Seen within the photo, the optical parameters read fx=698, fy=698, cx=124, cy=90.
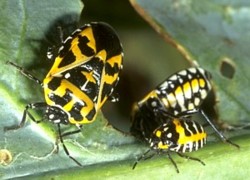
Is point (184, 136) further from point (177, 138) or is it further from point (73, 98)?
point (73, 98)

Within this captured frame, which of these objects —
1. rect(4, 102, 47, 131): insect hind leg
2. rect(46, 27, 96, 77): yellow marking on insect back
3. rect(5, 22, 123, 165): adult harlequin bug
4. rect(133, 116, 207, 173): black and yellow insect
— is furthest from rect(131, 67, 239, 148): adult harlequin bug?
rect(4, 102, 47, 131): insect hind leg

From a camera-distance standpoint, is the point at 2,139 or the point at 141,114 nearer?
the point at 2,139

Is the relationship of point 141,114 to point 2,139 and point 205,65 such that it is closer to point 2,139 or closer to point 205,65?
point 205,65

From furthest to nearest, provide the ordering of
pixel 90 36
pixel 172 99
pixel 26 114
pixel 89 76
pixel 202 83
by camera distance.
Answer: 1. pixel 172 99
2. pixel 202 83
3. pixel 90 36
4. pixel 89 76
5. pixel 26 114

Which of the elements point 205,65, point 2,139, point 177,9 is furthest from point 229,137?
point 2,139

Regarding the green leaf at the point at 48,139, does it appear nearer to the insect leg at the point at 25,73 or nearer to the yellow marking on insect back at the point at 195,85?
the insect leg at the point at 25,73

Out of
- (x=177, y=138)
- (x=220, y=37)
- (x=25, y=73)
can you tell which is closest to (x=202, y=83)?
(x=220, y=37)
